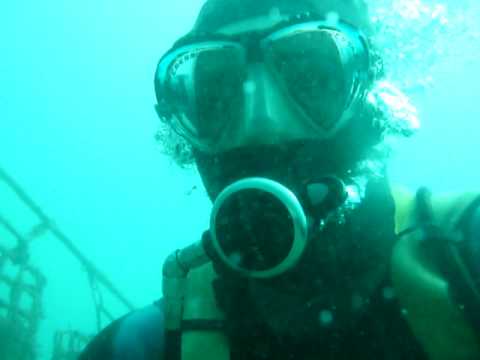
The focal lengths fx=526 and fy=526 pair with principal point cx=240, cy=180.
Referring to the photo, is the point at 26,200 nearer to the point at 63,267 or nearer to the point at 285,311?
the point at 285,311

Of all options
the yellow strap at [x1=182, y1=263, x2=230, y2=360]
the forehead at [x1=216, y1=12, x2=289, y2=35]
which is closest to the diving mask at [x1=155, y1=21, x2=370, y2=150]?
the forehead at [x1=216, y1=12, x2=289, y2=35]

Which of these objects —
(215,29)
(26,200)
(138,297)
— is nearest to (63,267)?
(138,297)

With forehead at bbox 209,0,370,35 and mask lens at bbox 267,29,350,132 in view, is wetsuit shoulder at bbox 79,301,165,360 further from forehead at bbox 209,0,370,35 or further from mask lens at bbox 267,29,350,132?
forehead at bbox 209,0,370,35

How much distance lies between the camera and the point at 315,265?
2266 millimetres

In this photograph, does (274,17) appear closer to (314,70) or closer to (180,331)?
(314,70)

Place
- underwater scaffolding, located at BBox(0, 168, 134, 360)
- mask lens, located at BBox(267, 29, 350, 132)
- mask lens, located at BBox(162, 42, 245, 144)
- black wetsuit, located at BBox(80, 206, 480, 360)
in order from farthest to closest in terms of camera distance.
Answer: underwater scaffolding, located at BBox(0, 168, 134, 360)
mask lens, located at BBox(162, 42, 245, 144)
mask lens, located at BBox(267, 29, 350, 132)
black wetsuit, located at BBox(80, 206, 480, 360)

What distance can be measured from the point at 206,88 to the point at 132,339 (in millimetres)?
1415

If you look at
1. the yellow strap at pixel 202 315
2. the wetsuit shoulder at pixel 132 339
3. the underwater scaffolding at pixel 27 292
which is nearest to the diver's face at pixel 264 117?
the yellow strap at pixel 202 315

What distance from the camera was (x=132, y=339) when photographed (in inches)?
109

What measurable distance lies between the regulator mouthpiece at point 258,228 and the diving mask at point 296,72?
482 millimetres

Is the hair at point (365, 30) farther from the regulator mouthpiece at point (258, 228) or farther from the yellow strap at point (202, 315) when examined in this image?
the yellow strap at point (202, 315)

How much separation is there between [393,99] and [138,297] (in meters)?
99.9

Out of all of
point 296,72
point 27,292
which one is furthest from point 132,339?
point 27,292

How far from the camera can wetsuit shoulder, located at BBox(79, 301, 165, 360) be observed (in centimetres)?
271
